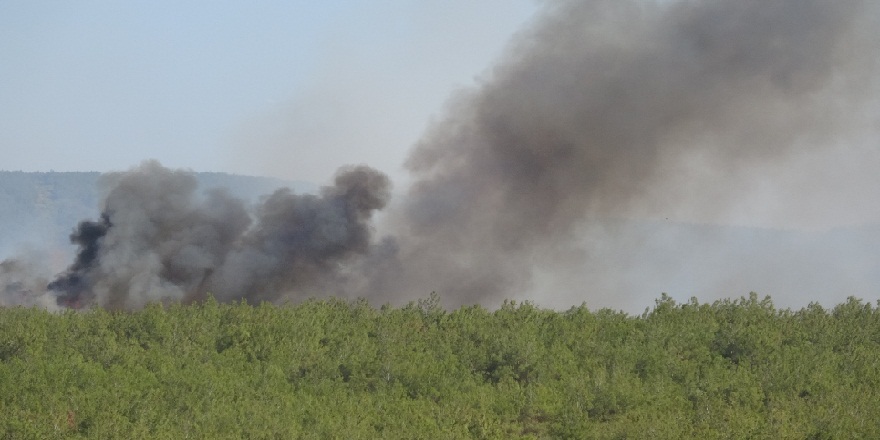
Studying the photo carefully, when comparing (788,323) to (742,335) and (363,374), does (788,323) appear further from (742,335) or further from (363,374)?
(363,374)

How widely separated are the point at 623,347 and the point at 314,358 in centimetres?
496

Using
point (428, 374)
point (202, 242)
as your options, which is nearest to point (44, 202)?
point (202, 242)

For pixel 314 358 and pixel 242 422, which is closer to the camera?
pixel 242 422

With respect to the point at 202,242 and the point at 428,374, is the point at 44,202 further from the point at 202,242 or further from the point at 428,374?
the point at 428,374

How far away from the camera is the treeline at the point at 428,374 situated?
13359mm

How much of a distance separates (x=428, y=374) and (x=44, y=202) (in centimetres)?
7275

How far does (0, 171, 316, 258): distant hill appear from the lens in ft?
242

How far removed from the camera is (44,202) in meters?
81.9

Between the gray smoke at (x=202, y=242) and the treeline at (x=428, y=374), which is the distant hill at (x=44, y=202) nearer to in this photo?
the gray smoke at (x=202, y=242)

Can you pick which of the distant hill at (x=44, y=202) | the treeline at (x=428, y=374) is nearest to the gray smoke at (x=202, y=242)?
the treeline at (x=428, y=374)

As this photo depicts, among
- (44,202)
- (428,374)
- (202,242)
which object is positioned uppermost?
(44,202)

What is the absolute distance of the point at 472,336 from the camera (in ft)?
59.2

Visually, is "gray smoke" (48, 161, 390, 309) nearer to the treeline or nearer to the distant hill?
the treeline

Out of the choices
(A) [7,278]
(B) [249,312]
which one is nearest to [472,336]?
(B) [249,312]
